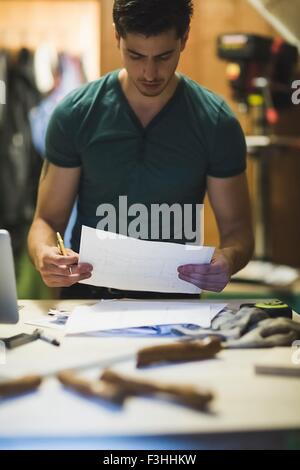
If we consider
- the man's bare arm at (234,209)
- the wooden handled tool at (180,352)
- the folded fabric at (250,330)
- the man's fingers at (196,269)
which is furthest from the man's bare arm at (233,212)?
the wooden handled tool at (180,352)

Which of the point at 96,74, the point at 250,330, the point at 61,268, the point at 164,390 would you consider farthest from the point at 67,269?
the point at 96,74

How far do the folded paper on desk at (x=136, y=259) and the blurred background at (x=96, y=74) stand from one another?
6.62ft

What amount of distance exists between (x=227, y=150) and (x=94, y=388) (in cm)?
93

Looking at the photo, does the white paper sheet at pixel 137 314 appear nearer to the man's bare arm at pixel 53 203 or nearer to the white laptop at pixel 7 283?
the white laptop at pixel 7 283

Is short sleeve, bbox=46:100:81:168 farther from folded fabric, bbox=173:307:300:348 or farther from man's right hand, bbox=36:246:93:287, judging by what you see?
folded fabric, bbox=173:307:300:348

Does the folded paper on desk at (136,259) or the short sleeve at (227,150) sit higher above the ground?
the short sleeve at (227,150)

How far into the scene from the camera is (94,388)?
2.43ft

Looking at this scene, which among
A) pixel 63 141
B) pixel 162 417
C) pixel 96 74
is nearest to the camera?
pixel 162 417

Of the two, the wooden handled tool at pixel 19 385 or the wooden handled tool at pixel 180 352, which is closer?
the wooden handled tool at pixel 19 385

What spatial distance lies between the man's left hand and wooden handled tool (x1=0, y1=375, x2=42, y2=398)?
17.3 inches

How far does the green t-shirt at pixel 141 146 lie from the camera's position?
1.53 metres

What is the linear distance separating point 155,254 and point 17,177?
2.38 meters

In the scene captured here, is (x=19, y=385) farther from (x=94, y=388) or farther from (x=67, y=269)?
(x=67, y=269)
